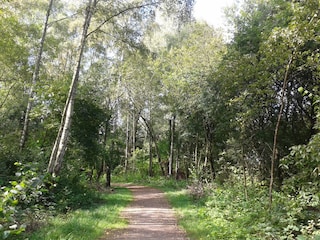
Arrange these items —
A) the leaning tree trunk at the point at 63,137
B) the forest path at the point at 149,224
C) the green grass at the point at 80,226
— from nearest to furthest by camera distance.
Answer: the green grass at the point at 80,226 → the forest path at the point at 149,224 → the leaning tree trunk at the point at 63,137

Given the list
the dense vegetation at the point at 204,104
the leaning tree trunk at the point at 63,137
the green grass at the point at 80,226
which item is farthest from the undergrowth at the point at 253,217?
the leaning tree trunk at the point at 63,137

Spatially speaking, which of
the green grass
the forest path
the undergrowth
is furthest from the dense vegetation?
the forest path

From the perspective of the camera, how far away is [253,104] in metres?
10.1

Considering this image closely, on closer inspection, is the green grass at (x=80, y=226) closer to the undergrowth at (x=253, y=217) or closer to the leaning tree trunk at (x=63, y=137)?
the leaning tree trunk at (x=63, y=137)

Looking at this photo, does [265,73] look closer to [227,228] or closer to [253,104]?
[253,104]

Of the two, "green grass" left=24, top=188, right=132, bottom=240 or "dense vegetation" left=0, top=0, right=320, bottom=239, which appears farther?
"dense vegetation" left=0, top=0, right=320, bottom=239

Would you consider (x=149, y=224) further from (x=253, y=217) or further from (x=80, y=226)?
(x=253, y=217)

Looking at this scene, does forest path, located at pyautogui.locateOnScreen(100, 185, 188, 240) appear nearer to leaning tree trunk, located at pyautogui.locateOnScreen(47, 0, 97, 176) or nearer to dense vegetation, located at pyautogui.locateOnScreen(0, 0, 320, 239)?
dense vegetation, located at pyautogui.locateOnScreen(0, 0, 320, 239)

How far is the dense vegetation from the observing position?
6.68 m

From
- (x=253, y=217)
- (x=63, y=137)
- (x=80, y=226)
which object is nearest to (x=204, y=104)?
(x=63, y=137)

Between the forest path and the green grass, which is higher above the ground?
the green grass

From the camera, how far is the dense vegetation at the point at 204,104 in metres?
6.68

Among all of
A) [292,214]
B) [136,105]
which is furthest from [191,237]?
[136,105]

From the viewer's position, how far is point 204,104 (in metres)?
13.0
